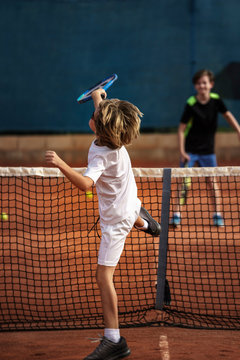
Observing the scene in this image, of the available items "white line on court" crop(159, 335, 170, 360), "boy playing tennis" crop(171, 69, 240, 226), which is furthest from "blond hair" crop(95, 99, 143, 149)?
"boy playing tennis" crop(171, 69, 240, 226)

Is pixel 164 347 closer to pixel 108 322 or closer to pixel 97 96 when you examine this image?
pixel 108 322

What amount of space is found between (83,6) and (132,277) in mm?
9301

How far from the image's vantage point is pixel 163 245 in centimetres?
429

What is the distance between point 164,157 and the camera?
1314 centimetres

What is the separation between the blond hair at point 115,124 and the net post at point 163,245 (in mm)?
1016

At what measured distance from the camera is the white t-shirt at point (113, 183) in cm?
335

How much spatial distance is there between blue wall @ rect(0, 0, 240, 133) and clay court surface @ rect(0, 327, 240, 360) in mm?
9639

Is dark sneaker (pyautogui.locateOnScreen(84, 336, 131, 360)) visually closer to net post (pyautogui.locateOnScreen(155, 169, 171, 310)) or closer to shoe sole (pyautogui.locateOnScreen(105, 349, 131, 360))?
shoe sole (pyautogui.locateOnScreen(105, 349, 131, 360))

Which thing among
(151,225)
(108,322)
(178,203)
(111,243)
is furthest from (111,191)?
(178,203)

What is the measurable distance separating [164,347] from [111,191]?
1051 mm

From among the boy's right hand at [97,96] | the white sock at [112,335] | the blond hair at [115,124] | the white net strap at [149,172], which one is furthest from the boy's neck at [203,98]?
the white sock at [112,335]

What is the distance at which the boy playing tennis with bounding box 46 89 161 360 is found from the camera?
3.29m

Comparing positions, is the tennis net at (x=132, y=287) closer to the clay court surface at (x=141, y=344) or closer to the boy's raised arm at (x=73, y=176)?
the clay court surface at (x=141, y=344)

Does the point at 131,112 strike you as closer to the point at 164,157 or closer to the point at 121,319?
the point at 121,319
